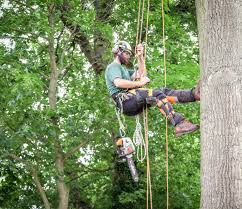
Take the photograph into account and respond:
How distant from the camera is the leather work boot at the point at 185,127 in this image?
5.19m

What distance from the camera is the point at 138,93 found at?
5570 mm

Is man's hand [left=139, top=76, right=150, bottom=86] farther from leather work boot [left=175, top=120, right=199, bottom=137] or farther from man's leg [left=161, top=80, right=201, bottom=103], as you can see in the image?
leather work boot [left=175, top=120, right=199, bottom=137]

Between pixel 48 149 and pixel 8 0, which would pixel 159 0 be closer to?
pixel 8 0

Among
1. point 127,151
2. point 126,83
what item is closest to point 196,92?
point 126,83

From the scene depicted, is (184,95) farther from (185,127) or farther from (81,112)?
(81,112)

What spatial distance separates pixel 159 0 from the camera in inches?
448

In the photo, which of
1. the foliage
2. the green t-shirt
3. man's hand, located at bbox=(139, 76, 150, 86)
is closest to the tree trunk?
man's hand, located at bbox=(139, 76, 150, 86)

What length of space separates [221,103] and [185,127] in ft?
3.41

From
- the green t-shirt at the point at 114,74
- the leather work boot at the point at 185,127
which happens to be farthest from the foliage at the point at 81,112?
the leather work boot at the point at 185,127

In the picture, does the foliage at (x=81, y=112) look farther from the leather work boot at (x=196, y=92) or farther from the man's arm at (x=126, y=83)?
the leather work boot at (x=196, y=92)

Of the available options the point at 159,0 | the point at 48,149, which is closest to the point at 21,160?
the point at 48,149

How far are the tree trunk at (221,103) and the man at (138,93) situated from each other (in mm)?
876

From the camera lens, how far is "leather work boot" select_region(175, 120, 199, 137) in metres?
5.19

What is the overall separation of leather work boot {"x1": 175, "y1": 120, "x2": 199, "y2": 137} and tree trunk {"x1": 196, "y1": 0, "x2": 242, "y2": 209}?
32.6 inches
